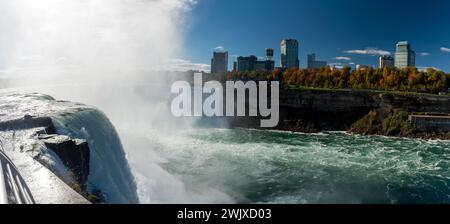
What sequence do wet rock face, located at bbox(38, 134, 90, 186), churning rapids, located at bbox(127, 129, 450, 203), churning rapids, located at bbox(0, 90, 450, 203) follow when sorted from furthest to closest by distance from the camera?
churning rapids, located at bbox(127, 129, 450, 203)
churning rapids, located at bbox(0, 90, 450, 203)
wet rock face, located at bbox(38, 134, 90, 186)

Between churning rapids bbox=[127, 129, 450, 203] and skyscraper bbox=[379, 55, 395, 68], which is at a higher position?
skyscraper bbox=[379, 55, 395, 68]

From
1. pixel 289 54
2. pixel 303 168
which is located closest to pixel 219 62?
pixel 289 54

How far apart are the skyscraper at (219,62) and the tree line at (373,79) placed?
54.7 metres

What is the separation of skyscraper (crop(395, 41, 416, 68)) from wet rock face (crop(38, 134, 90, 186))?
113927mm

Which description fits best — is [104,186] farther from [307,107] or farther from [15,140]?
[307,107]

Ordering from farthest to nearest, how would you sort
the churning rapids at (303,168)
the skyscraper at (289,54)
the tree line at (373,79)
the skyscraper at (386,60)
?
the skyscraper at (289,54), the skyscraper at (386,60), the tree line at (373,79), the churning rapids at (303,168)

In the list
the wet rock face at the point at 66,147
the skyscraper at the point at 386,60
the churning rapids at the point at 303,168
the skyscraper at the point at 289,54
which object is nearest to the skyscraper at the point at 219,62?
the skyscraper at the point at 289,54

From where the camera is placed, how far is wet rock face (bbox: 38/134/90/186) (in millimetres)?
10477

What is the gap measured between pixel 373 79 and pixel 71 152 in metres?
65.8

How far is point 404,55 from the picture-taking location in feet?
371

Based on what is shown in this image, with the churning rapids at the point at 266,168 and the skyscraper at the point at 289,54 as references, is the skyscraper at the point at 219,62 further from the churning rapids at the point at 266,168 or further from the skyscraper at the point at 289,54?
the churning rapids at the point at 266,168

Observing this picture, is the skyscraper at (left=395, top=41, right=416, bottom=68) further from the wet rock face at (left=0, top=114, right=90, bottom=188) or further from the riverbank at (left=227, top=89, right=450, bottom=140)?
the wet rock face at (left=0, top=114, right=90, bottom=188)

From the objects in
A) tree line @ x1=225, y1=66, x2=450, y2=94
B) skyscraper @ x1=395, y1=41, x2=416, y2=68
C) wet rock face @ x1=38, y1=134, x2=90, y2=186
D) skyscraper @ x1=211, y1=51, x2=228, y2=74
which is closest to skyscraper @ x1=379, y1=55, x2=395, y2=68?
skyscraper @ x1=395, y1=41, x2=416, y2=68

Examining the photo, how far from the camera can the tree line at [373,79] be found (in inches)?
2456
